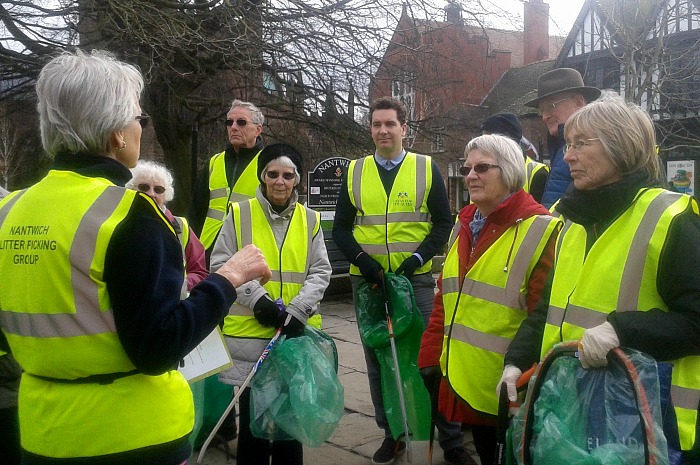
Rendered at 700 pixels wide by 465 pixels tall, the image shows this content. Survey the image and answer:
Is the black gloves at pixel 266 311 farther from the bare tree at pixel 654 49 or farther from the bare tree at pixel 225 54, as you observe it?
the bare tree at pixel 654 49

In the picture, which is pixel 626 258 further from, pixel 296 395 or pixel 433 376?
pixel 296 395

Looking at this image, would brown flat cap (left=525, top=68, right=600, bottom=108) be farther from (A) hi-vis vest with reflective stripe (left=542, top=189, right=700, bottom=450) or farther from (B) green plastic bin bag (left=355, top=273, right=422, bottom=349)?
(A) hi-vis vest with reflective stripe (left=542, top=189, right=700, bottom=450)

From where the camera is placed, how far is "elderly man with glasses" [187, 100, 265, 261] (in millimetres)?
4918

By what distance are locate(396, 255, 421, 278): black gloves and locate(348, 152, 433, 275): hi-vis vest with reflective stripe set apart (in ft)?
0.25

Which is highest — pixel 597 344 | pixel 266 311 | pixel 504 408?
pixel 597 344

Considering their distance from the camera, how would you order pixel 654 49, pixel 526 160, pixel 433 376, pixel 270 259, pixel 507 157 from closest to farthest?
pixel 507 157 → pixel 433 376 → pixel 270 259 → pixel 526 160 → pixel 654 49

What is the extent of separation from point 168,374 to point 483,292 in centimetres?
150

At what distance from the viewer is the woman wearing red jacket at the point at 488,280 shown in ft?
9.59

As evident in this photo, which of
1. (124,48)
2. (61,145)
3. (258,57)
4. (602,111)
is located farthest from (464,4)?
(61,145)

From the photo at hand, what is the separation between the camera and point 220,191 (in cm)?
500

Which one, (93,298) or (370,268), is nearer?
(93,298)

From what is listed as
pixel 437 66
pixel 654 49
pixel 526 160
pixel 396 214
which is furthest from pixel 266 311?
pixel 654 49

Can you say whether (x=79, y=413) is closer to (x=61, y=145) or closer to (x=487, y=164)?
(x=61, y=145)

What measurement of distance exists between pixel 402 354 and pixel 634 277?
2208 millimetres
